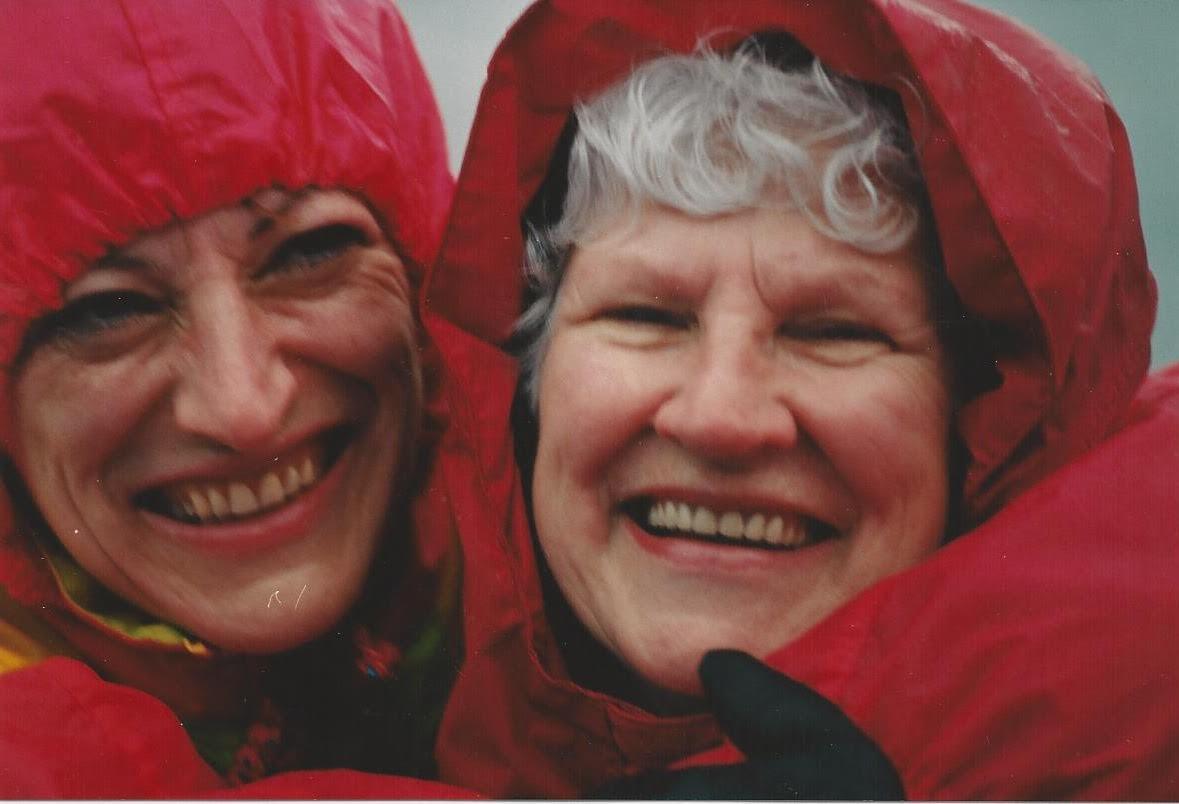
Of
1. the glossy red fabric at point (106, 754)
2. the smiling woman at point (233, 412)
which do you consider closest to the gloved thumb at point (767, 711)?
the glossy red fabric at point (106, 754)

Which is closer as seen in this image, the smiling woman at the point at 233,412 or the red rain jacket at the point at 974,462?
the red rain jacket at the point at 974,462

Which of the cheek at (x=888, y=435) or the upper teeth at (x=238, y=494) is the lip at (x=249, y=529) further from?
the cheek at (x=888, y=435)

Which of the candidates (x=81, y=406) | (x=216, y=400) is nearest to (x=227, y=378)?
(x=216, y=400)

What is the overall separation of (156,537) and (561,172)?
44cm

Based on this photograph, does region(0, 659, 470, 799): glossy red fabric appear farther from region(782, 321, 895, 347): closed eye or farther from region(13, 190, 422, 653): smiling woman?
region(782, 321, 895, 347): closed eye

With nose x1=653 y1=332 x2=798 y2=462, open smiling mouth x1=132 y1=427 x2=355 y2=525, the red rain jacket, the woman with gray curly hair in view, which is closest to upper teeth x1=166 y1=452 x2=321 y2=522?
open smiling mouth x1=132 y1=427 x2=355 y2=525

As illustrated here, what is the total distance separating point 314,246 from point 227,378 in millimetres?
141

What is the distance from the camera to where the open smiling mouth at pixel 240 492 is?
991 millimetres

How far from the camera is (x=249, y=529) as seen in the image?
998mm

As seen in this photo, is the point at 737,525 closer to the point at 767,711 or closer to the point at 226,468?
the point at 767,711

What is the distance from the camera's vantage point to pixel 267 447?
3.10 ft

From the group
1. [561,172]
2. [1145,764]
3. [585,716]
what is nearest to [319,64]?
[561,172]

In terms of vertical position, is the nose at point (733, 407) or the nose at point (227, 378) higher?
the nose at point (733, 407)

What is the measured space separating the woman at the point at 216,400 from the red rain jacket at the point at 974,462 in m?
0.10
